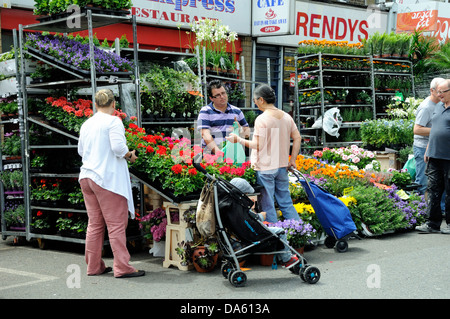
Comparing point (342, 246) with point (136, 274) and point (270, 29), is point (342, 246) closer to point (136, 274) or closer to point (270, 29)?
point (136, 274)

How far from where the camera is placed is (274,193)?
23.4ft

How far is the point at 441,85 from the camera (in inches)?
332

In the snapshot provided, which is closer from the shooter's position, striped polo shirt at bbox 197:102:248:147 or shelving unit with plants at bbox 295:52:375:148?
striped polo shirt at bbox 197:102:248:147

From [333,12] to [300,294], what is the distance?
1333 cm

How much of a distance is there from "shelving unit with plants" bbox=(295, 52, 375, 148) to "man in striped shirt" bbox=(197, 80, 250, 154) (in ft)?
18.7

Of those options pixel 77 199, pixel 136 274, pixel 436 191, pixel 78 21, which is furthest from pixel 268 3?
pixel 136 274

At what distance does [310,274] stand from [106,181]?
2.26 m

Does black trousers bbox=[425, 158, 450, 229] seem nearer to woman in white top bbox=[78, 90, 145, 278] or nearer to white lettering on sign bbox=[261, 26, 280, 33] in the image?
woman in white top bbox=[78, 90, 145, 278]

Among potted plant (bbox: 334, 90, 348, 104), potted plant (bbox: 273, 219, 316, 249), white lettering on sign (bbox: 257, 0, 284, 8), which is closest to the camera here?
potted plant (bbox: 273, 219, 316, 249)

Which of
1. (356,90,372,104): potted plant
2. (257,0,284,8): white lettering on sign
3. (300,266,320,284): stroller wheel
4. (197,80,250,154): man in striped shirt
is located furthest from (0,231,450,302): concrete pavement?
(257,0,284,8): white lettering on sign

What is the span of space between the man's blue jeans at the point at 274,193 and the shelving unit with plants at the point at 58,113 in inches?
83.4

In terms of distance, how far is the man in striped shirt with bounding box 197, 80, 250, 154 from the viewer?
7.40 meters

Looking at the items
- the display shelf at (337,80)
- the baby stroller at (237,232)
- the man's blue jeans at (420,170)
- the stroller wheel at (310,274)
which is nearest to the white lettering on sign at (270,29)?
the display shelf at (337,80)
